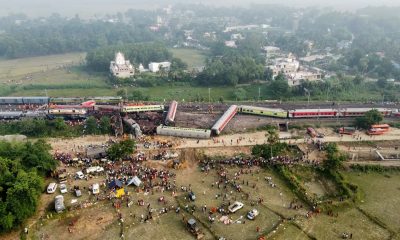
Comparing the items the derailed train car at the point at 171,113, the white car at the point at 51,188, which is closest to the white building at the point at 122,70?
the derailed train car at the point at 171,113

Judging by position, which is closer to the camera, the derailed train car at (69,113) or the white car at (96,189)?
the white car at (96,189)


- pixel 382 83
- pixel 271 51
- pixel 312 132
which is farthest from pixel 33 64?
pixel 382 83

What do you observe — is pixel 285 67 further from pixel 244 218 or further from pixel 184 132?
pixel 244 218

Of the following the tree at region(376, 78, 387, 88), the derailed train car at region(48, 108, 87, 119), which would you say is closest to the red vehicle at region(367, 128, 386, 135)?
the tree at region(376, 78, 387, 88)

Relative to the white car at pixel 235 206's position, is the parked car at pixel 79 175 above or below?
above

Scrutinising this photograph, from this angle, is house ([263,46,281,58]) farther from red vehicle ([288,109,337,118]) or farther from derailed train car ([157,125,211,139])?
derailed train car ([157,125,211,139])

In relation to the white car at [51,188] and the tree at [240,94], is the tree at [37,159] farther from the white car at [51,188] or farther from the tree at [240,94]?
the tree at [240,94]

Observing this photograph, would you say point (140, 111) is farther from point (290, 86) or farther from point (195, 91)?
point (290, 86)
